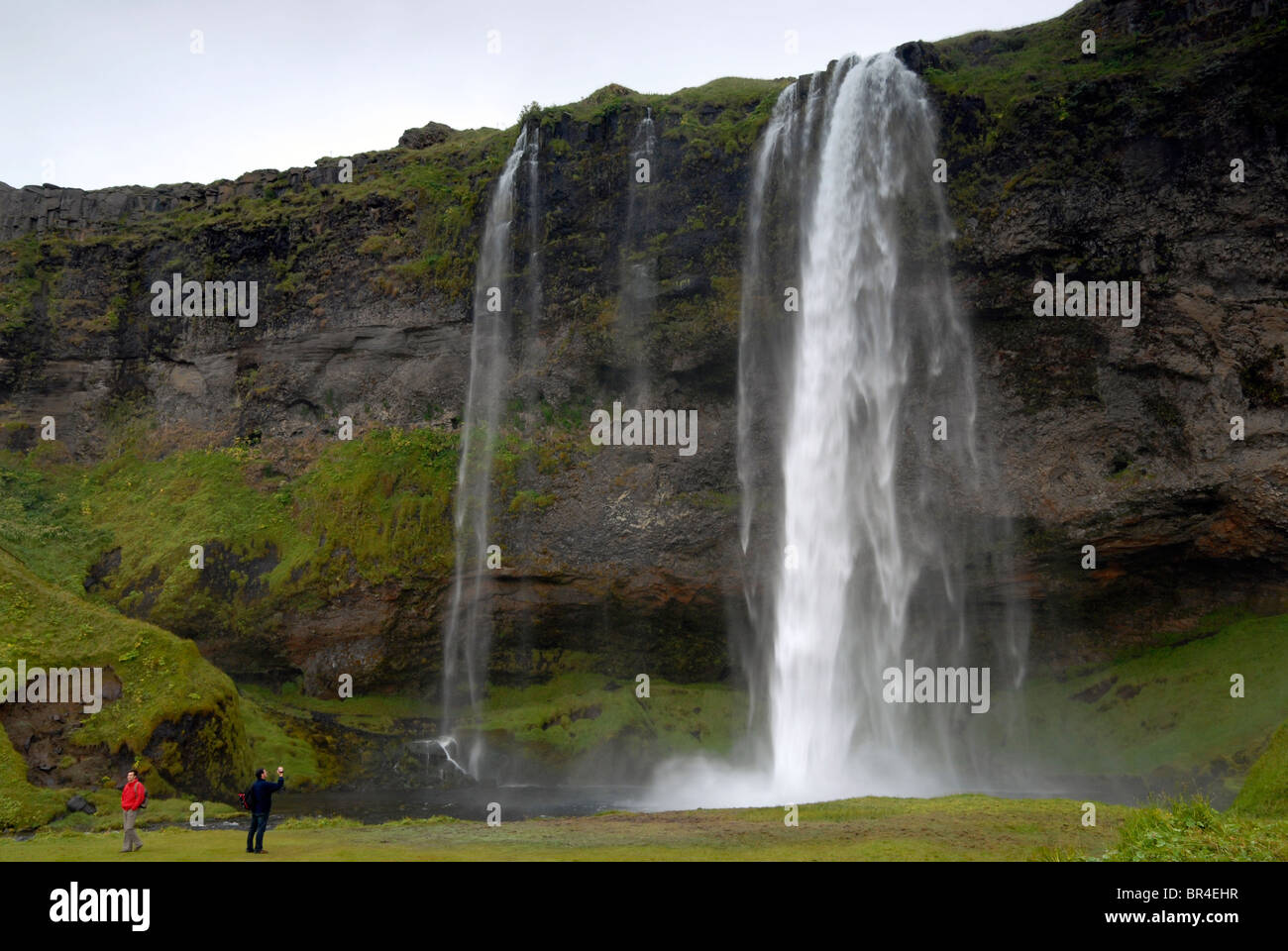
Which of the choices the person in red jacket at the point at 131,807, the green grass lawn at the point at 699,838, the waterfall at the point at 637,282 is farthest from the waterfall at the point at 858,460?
the person in red jacket at the point at 131,807

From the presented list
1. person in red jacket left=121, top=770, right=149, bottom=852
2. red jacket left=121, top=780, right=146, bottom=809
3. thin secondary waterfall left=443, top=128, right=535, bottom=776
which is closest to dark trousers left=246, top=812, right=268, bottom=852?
person in red jacket left=121, top=770, right=149, bottom=852

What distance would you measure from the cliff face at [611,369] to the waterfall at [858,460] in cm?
122

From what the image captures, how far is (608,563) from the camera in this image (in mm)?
38406

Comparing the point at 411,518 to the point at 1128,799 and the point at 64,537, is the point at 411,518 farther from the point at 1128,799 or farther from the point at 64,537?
the point at 1128,799

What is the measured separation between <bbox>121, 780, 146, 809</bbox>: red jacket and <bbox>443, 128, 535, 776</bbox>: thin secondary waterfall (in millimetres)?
20139

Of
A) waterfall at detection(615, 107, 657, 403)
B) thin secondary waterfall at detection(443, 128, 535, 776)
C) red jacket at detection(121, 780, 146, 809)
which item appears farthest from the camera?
waterfall at detection(615, 107, 657, 403)

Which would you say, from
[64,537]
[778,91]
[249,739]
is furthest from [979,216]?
[64,537]

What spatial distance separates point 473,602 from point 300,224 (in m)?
22.5

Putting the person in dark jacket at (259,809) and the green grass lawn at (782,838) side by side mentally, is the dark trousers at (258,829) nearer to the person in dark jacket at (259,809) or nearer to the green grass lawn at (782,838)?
the person in dark jacket at (259,809)

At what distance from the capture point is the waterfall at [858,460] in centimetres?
3422

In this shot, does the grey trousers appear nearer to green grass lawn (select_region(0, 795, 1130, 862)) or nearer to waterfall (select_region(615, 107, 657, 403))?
green grass lawn (select_region(0, 795, 1130, 862))

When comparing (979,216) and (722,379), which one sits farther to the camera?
(722,379)

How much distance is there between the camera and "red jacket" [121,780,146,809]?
16469 millimetres

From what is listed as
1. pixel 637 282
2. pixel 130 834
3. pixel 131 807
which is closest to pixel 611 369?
pixel 637 282
